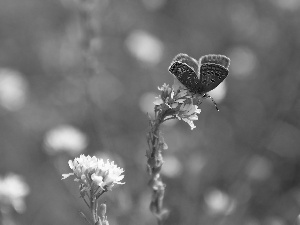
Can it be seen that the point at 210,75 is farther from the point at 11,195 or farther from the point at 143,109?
the point at 143,109

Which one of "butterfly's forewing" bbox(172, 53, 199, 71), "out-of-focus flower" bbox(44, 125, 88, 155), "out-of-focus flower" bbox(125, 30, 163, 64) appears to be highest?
"out-of-focus flower" bbox(125, 30, 163, 64)

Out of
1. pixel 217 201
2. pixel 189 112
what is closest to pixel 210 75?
pixel 189 112

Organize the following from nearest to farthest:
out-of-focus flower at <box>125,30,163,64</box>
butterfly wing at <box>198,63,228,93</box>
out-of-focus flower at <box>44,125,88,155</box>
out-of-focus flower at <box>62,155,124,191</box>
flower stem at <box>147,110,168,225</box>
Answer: flower stem at <box>147,110,168,225</box> < out-of-focus flower at <box>62,155,124,191</box> < butterfly wing at <box>198,63,228,93</box> < out-of-focus flower at <box>44,125,88,155</box> < out-of-focus flower at <box>125,30,163,64</box>

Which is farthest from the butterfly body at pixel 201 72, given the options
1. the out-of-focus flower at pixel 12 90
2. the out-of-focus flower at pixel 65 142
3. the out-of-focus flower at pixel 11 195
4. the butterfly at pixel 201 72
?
the out-of-focus flower at pixel 12 90

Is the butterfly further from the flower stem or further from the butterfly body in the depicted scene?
the flower stem

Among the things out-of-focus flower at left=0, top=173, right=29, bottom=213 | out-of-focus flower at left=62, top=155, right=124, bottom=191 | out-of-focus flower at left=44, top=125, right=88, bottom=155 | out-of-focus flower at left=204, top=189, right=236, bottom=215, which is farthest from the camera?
out-of-focus flower at left=44, top=125, right=88, bottom=155

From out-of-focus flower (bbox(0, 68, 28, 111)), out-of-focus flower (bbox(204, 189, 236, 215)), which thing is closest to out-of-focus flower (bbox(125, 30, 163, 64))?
out-of-focus flower (bbox(0, 68, 28, 111))
